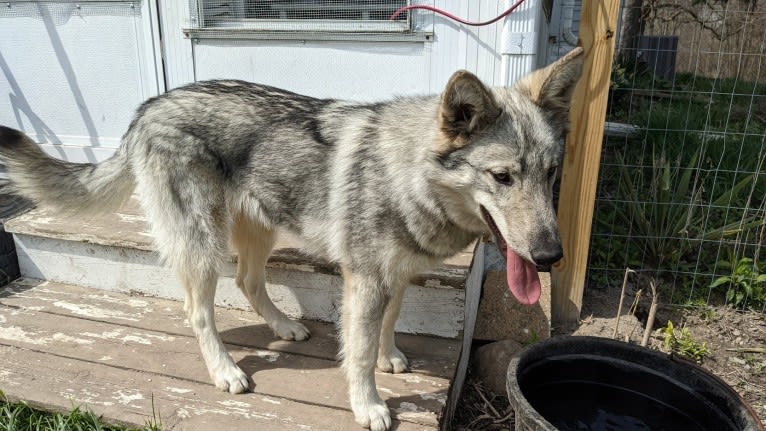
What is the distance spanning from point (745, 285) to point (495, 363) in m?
1.69

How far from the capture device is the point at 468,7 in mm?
3273

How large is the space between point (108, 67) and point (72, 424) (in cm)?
266

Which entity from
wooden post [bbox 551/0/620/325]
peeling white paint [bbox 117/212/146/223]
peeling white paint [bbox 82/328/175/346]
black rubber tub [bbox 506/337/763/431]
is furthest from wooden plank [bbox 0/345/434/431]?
wooden post [bbox 551/0/620/325]

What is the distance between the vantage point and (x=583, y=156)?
119 inches

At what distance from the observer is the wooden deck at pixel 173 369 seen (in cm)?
222

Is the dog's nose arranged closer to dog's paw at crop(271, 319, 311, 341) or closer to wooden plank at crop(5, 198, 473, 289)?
wooden plank at crop(5, 198, 473, 289)

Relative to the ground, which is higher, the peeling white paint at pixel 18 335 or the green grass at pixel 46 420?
the peeling white paint at pixel 18 335

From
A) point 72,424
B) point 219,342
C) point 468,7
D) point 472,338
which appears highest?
point 468,7

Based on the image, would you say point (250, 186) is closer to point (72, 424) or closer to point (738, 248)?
point (72, 424)

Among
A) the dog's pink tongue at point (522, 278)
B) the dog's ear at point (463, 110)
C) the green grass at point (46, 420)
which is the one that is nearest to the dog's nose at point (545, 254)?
the dog's pink tongue at point (522, 278)

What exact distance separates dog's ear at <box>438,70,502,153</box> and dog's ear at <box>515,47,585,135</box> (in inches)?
9.1

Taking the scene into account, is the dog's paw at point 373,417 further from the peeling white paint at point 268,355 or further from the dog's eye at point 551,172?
the dog's eye at point 551,172

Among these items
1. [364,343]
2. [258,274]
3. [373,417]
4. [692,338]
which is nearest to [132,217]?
[258,274]

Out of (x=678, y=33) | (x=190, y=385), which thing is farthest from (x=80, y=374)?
(x=678, y=33)
